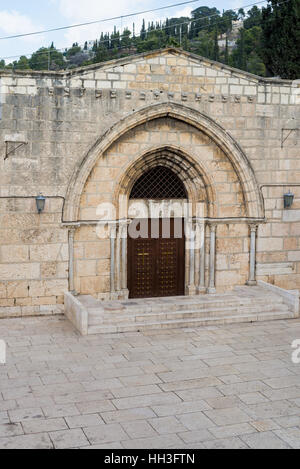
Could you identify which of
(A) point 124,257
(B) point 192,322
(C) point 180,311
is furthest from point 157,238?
(B) point 192,322

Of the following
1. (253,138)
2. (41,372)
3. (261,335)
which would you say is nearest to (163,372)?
(41,372)

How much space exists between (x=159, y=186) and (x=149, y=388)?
20.9ft

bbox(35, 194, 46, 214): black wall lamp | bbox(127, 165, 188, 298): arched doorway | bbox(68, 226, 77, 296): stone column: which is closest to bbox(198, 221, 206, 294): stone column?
bbox(127, 165, 188, 298): arched doorway

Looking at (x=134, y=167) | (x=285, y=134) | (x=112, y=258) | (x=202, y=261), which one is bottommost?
(x=202, y=261)

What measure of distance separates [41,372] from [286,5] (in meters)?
20.7

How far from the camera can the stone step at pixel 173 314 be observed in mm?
12312

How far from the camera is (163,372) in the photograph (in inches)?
393

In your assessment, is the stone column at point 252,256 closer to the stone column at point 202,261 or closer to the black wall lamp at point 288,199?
the black wall lamp at point 288,199

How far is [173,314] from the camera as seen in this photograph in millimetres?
12758

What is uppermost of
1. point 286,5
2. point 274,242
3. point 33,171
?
point 286,5

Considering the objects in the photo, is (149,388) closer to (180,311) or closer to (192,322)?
(192,322)

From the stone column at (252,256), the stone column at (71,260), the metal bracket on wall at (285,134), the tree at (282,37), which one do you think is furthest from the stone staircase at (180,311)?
the tree at (282,37)

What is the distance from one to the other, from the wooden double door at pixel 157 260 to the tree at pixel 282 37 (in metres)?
13.4

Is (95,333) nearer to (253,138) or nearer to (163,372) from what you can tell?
(163,372)
